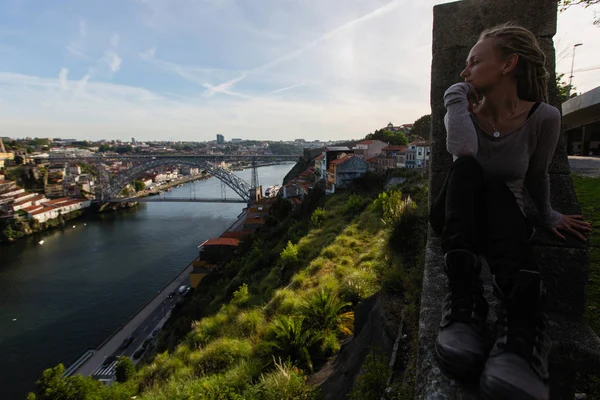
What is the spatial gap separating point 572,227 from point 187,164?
120ft

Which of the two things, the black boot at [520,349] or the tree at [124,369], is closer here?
the black boot at [520,349]

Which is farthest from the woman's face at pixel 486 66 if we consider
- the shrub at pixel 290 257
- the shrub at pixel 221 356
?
the shrub at pixel 290 257

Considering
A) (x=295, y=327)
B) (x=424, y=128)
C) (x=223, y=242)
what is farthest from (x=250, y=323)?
(x=424, y=128)

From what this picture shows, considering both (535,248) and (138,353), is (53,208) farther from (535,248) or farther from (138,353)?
(535,248)

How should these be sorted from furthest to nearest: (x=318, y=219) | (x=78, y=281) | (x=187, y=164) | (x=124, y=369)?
(x=187, y=164), (x=78, y=281), (x=318, y=219), (x=124, y=369)

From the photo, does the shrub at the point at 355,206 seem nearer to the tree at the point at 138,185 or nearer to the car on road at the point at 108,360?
the car on road at the point at 108,360

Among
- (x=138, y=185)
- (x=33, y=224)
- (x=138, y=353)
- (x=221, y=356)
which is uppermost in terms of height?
(x=221, y=356)

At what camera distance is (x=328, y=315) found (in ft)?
10.6

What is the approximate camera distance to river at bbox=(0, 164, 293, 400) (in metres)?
12.2

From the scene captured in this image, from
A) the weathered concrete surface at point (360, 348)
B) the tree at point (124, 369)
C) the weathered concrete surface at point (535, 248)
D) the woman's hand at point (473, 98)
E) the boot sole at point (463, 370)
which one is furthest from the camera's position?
the tree at point (124, 369)

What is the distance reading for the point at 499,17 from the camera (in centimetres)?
155

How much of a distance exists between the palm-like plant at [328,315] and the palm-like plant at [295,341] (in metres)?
0.17

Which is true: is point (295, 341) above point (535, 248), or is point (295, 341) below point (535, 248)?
below

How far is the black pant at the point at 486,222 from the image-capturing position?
95 centimetres
